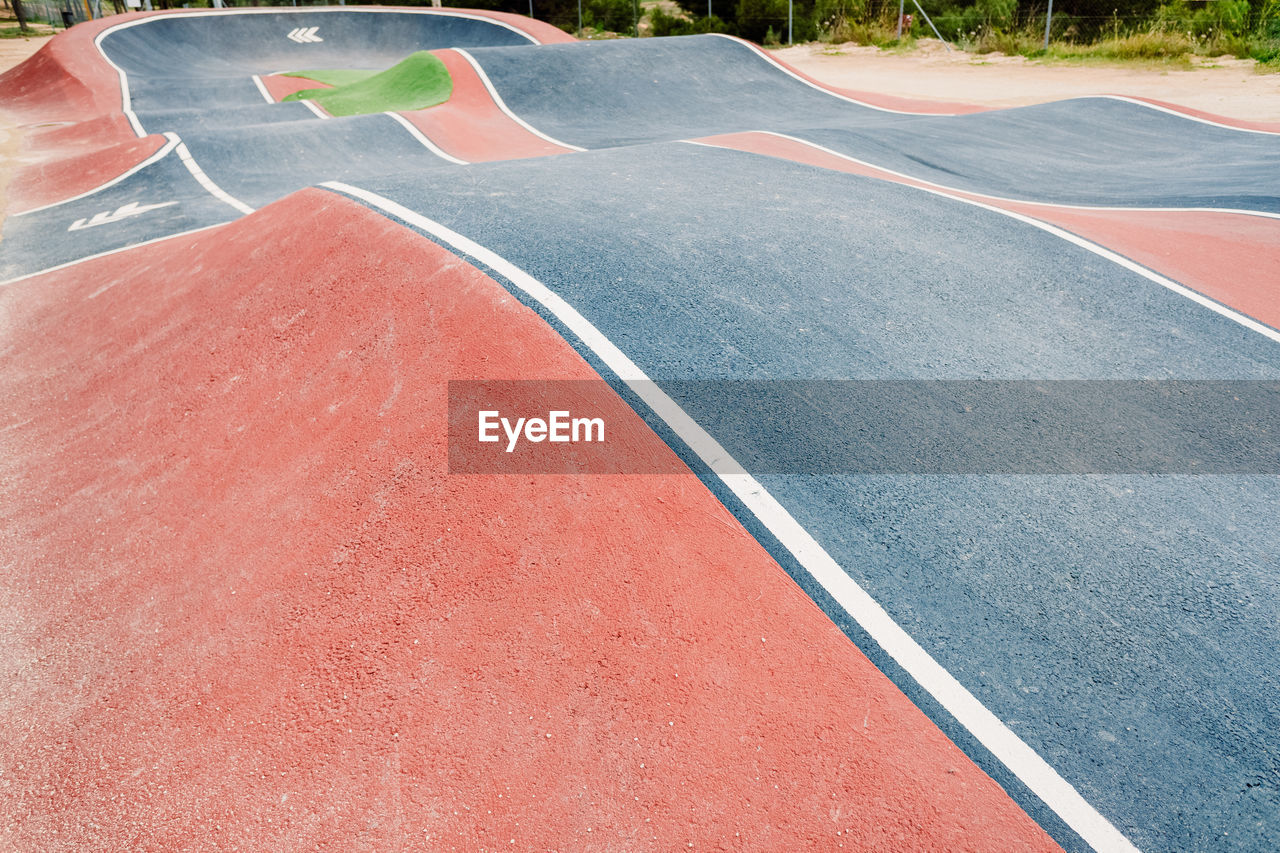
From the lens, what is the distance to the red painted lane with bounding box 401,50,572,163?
1466 cm

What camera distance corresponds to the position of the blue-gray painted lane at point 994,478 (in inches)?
114

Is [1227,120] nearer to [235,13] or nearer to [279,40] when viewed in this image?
[279,40]

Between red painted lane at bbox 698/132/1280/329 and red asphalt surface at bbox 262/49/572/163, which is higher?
red asphalt surface at bbox 262/49/572/163

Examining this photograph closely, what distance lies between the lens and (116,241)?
10.7 metres

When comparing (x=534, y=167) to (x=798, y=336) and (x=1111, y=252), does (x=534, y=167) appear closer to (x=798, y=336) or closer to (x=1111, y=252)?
(x=798, y=336)

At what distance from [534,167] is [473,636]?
262 inches

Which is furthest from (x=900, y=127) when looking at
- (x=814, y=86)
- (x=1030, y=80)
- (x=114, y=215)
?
(x=114, y=215)

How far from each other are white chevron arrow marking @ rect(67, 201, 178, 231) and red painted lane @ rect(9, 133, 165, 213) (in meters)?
2.06

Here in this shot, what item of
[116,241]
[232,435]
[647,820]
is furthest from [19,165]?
[647,820]

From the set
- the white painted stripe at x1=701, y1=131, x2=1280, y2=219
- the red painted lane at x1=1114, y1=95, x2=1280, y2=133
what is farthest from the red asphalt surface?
the red painted lane at x1=1114, y1=95, x2=1280, y2=133

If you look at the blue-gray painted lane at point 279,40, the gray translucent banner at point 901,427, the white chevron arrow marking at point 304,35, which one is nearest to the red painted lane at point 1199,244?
the gray translucent banner at point 901,427

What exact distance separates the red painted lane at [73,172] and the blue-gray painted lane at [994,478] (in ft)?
34.1

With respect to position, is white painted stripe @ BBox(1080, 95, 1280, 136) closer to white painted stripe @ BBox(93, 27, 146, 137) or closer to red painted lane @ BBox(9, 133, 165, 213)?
red painted lane @ BBox(9, 133, 165, 213)

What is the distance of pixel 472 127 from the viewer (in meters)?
16.1
